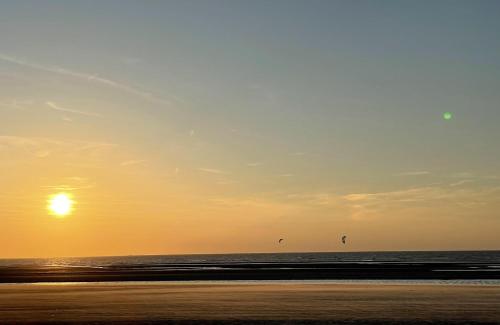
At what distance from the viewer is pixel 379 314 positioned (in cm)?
3052

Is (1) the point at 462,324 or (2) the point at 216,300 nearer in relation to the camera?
(1) the point at 462,324

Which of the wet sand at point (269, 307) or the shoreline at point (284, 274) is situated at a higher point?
the shoreline at point (284, 274)

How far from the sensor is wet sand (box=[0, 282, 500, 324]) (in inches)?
1147

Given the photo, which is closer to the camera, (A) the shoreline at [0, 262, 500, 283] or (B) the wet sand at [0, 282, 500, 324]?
(B) the wet sand at [0, 282, 500, 324]

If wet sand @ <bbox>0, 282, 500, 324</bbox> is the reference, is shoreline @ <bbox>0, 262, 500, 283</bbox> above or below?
above

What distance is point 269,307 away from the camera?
3450 centimetres

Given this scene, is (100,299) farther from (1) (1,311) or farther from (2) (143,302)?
(1) (1,311)

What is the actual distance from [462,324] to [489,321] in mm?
1786

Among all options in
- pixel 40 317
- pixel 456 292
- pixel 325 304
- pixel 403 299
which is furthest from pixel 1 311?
pixel 456 292

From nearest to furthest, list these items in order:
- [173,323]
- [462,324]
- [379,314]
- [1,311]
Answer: [462,324] → [173,323] → [379,314] → [1,311]

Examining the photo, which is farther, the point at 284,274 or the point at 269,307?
the point at 284,274

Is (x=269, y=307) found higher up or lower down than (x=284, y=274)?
lower down

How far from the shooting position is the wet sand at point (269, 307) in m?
29.1

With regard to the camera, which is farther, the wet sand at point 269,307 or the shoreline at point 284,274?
the shoreline at point 284,274
